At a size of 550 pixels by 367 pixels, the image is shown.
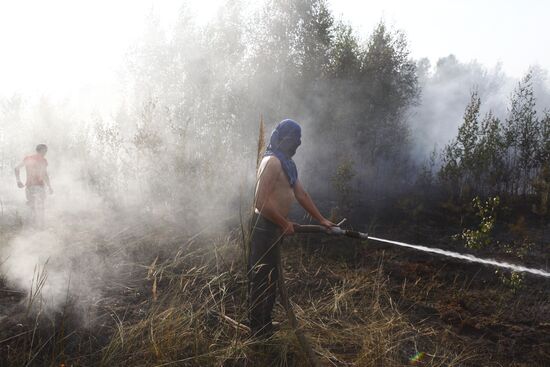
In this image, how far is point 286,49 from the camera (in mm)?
15078

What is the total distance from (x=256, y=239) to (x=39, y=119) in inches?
687

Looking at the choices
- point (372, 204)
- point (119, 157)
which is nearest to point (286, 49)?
point (372, 204)

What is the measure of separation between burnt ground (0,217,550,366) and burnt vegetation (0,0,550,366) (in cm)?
3

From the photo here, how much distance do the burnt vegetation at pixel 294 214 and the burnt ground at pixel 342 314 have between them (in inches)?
1.1

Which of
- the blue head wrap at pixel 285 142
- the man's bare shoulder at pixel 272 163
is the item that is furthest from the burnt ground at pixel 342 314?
the blue head wrap at pixel 285 142

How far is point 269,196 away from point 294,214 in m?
7.18

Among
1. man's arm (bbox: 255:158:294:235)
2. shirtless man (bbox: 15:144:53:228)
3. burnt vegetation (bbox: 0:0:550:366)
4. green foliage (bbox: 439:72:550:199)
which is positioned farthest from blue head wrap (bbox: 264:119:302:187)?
green foliage (bbox: 439:72:550:199)

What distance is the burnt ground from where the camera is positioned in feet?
9.49

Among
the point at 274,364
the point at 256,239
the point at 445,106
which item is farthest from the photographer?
the point at 445,106

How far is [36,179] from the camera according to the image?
693 centimetres

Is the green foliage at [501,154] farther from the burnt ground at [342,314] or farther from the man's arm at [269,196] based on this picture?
the man's arm at [269,196]

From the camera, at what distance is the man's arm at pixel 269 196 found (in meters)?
2.95

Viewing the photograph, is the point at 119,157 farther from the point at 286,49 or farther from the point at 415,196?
the point at 415,196

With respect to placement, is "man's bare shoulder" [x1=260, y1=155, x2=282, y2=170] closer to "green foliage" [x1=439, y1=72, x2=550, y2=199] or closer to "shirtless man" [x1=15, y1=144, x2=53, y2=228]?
"shirtless man" [x1=15, y1=144, x2=53, y2=228]
